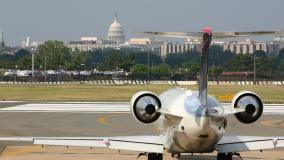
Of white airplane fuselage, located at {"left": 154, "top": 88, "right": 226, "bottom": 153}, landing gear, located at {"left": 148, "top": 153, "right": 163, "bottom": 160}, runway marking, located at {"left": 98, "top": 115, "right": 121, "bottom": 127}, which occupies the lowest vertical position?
runway marking, located at {"left": 98, "top": 115, "right": 121, "bottom": 127}

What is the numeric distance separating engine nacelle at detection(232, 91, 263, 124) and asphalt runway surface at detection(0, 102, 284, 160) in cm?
674

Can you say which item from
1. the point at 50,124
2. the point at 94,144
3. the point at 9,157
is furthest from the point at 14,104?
the point at 94,144

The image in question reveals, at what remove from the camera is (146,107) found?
23.6 meters

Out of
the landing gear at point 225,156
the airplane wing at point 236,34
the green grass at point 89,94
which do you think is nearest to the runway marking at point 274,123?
the landing gear at point 225,156

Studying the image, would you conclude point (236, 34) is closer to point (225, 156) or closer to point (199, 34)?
point (199, 34)

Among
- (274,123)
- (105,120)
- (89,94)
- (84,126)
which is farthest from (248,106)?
(89,94)

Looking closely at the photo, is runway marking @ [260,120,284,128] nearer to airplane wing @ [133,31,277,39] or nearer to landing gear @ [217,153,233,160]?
landing gear @ [217,153,233,160]

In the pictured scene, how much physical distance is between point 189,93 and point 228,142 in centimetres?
203

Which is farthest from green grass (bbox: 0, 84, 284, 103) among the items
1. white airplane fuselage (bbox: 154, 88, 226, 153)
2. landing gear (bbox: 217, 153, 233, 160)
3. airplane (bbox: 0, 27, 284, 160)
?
white airplane fuselage (bbox: 154, 88, 226, 153)

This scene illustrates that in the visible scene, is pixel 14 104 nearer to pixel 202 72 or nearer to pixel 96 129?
pixel 96 129

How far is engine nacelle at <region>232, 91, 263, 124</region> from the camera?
23094 mm

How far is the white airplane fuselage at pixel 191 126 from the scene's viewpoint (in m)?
20.9

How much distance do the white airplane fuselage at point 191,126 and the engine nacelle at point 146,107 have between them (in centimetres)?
38

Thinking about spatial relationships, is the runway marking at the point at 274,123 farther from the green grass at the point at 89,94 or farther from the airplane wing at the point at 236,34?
the airplane wing at the point at 236,34
